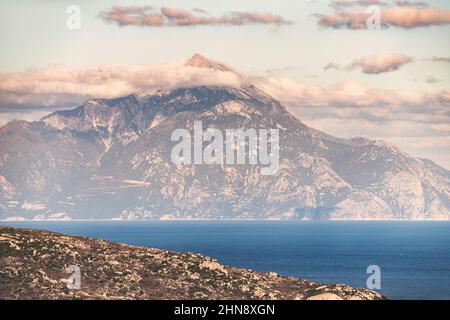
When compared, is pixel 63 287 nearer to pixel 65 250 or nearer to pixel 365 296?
pixel 65 250

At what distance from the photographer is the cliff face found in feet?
477

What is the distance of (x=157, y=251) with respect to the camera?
173m

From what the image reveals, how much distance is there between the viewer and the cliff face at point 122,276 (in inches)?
5728

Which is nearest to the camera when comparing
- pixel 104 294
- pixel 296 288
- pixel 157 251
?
pixel 104 294

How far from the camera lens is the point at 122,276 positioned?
507ft

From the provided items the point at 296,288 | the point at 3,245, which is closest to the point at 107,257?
the point at 3,245
